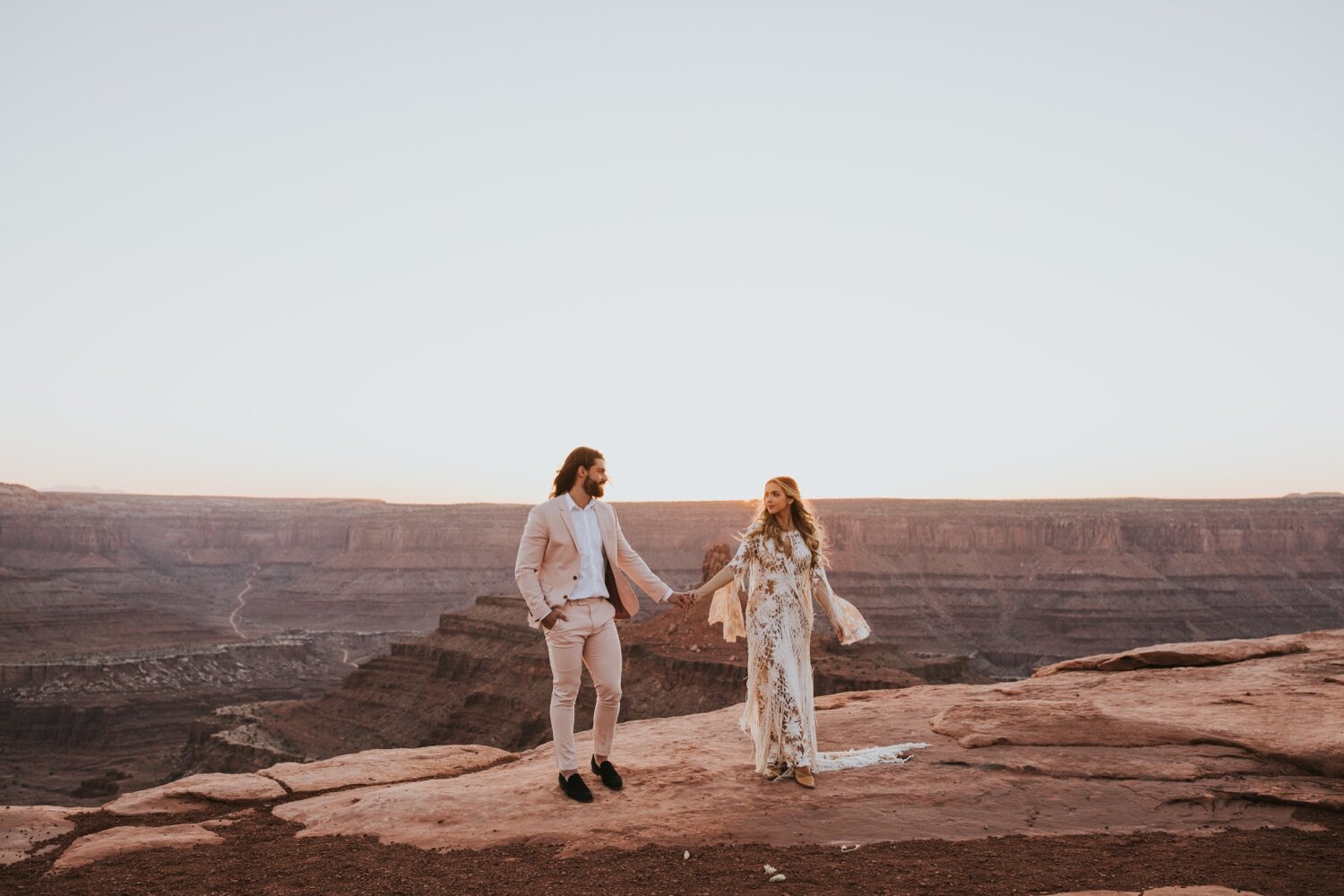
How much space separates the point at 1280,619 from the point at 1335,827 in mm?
76456

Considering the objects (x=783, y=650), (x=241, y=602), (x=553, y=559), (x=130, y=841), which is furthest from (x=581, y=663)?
(x=241, y=602)

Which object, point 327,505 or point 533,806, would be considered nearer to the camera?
point 533,806

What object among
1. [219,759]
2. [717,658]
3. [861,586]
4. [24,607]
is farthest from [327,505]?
[717,658]

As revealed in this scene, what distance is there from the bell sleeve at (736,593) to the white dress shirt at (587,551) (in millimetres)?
1002

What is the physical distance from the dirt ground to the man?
3.27ft

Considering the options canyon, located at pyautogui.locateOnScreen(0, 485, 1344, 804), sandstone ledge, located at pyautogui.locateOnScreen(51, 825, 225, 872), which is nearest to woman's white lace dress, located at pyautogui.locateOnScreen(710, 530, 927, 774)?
sandstone ledge, located at pyautogui.locateOnScreen(51, 825, 225, 872)

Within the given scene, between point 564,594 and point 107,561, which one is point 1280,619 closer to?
point 564,594

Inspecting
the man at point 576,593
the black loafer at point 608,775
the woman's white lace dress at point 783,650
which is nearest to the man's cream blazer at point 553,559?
the man at point 576,593

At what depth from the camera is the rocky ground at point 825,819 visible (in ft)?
17.7

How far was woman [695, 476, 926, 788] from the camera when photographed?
6.88 m

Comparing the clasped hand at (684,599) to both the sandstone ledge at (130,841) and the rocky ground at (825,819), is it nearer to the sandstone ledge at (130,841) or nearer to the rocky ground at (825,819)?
the rocky ground at (825,819)

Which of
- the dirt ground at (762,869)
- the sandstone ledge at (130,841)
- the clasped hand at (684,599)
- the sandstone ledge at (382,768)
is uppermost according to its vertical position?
the clasped hand at (684,599)

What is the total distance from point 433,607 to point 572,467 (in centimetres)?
9705

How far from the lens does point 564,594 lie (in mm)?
6582
